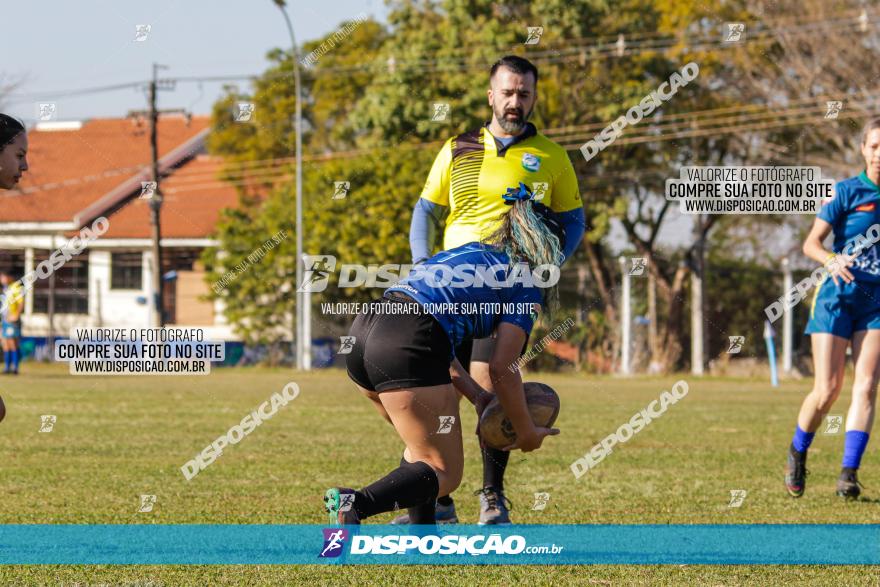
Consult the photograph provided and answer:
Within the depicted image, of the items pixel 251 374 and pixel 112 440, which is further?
pixel 251 374

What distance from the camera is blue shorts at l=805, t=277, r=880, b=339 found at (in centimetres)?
831

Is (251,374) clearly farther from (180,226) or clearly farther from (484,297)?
(484,297)

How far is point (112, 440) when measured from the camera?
479 inches

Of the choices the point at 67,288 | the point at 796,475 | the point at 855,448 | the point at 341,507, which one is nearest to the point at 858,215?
the point at 855,448

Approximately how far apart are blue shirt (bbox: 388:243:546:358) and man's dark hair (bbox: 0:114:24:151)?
63.2 inches

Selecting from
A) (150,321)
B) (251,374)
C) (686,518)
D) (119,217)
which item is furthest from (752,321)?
(686,518)

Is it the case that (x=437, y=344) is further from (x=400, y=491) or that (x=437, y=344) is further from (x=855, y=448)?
(x=855, y=448)

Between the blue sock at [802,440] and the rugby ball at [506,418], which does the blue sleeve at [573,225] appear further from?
the blue sock at [802,440]

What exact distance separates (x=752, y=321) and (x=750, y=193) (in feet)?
39.0

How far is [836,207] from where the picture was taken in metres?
8.41

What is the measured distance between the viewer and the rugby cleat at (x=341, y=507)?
182 inches

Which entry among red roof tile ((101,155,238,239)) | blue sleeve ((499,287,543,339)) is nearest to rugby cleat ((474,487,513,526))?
blue sleeve ((499,287,543,339))

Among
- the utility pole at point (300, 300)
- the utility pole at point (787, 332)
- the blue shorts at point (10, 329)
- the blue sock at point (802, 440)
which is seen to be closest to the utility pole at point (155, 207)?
the utility pole at point (300, 300)

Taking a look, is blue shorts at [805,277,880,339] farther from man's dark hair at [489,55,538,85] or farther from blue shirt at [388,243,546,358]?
blue shirt at [388,243,546,358]
